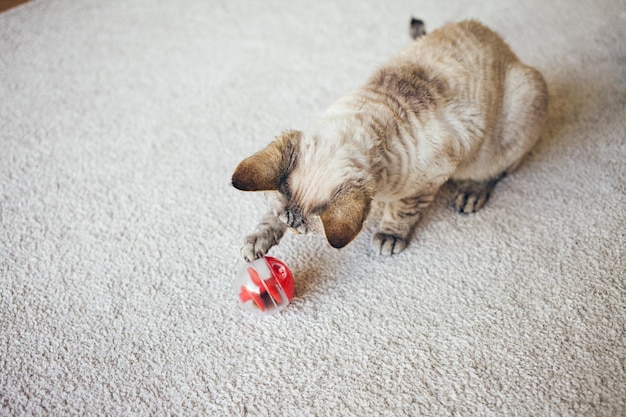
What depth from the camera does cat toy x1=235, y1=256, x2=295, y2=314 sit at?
45.8 inches

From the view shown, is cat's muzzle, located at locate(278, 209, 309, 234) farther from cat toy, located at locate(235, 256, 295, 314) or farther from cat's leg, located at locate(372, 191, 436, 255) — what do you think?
cat's leg, located at locate(372, 191, 436, 255)

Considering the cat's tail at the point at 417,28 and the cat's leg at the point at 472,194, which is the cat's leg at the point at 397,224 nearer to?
the cat's leg at the point at 472,194

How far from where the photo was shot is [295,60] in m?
2.07

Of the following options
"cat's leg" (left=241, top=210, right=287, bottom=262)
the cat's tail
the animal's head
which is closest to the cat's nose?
the animal's head

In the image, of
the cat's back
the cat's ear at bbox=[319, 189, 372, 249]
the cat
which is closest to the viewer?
the cat's ear at bbox=[319, 189, 372, 249]

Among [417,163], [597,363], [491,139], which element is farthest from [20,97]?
[597,363]

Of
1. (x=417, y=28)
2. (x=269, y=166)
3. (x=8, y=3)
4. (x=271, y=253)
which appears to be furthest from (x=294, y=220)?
(x=8, y=3)

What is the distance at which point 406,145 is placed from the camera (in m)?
1.20

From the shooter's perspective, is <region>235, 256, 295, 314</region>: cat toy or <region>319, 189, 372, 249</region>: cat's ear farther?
<region>235, 256, 295, 314</region>: cat toy

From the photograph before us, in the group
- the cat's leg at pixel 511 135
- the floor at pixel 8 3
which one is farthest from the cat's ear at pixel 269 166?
the floor at pixel 8 3

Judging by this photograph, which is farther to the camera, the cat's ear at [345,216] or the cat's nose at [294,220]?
the cat's nose at [294,220]

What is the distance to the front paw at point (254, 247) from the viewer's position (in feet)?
4.05

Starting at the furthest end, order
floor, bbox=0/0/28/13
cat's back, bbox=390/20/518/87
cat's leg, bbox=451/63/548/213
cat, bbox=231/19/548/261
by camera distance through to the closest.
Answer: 1. floor, bbox=0/0/28/13
2. cat's leg, bbox=451/63/548/213
3. cat's back, bbox=390/20/518/87
4. cat, bbox=231/19/548/261

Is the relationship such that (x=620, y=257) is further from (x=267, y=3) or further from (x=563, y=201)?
(x=267, y=3)
